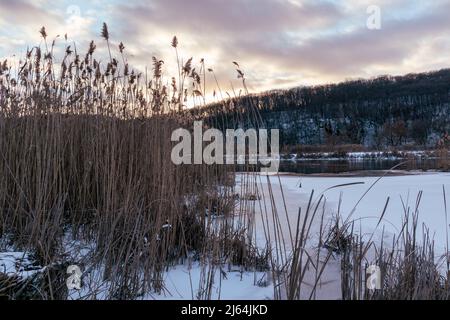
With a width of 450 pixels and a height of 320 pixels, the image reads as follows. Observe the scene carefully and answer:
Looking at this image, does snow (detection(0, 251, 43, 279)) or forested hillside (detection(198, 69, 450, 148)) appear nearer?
snow (detection(0, 251, 43, 279))

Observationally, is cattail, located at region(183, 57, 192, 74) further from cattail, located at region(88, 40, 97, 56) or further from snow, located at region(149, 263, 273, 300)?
snow, located at region(149, 263, 273, 300)

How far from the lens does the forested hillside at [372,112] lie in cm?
6544

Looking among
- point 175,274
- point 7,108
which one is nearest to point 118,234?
point 175,274

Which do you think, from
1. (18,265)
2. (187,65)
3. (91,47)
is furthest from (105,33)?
(18,265)

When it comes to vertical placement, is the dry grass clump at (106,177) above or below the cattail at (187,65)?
below

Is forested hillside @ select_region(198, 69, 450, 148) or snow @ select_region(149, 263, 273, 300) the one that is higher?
forested hillside @ select_region(198, 69, 450, 148)

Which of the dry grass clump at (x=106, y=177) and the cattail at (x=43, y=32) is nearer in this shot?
the dry grass clump at (x=106, y=177)

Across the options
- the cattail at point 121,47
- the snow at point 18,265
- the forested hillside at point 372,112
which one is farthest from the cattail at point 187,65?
the forested hillside at point 372,112

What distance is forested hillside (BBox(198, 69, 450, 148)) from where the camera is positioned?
6544 cm

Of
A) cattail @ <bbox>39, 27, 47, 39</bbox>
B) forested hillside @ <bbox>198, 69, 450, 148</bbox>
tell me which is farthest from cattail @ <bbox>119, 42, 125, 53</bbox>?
forested hillside @ <bbox>198, 69, 450, 148</bbox>

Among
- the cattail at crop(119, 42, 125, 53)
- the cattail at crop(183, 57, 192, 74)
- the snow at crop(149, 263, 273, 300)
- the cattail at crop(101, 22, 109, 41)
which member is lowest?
the snow at crop(149, 263, 273, 300)

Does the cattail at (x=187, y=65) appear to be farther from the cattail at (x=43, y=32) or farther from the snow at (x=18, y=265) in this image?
the snow at (x=18, y=265)

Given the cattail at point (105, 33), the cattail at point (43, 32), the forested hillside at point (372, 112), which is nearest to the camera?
the cattail at point (105, 33)
